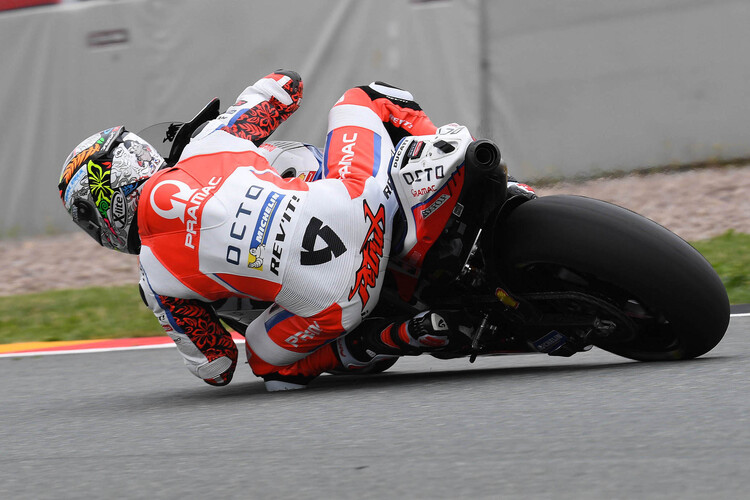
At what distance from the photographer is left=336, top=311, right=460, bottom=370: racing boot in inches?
143

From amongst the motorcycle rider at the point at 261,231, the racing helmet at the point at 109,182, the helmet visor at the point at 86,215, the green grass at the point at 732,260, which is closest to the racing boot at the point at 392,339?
the motorcycle rider at the point at 261,231

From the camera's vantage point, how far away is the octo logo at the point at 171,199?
3.63 m

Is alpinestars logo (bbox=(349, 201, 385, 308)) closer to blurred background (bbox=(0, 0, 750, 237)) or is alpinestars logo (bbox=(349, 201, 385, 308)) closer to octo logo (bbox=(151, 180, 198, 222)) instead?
octo logo (bbox=(151, 180, 198, 222))

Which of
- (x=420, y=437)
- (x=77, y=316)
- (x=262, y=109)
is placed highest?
(x=262, y=109)

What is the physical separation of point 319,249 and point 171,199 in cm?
53

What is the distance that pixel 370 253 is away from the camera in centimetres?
364

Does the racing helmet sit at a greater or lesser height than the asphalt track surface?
greater

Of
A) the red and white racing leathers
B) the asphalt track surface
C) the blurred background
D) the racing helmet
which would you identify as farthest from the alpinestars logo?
the blurred background

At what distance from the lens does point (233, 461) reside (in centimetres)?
284

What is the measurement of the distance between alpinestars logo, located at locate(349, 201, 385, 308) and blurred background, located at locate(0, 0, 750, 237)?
5.28m

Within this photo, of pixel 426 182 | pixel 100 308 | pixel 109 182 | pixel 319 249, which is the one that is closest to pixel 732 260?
pixel 426 182

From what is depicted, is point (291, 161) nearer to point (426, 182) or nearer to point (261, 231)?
point (261, 231)

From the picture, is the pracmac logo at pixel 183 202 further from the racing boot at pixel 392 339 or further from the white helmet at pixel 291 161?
the racing boot at pixel 392 339

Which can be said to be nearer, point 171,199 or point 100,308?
point 171,199
